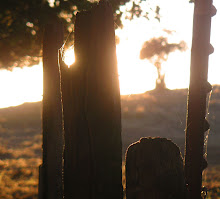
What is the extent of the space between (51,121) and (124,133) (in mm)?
18464

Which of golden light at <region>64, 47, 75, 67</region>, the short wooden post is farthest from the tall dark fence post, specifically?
the short wooden post

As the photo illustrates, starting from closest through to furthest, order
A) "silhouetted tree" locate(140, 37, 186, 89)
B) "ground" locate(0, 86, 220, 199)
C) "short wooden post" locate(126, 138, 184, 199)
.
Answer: "short wooden post" locate(126, 138, 184, 199) → "ground" locate(0, 86, 220, 199) → "silhouetted tree" locate(140, 37, 186, 89)

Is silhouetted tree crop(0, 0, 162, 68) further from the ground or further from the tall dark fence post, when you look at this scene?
the tall dark fence post

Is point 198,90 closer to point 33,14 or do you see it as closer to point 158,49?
point 33,14

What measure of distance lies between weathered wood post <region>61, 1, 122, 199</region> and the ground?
661 centimetres

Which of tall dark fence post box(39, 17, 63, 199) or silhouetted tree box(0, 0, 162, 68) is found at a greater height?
silhouetted tree box(0, 0, 162, 68)

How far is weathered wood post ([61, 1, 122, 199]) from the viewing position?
2.37 meters

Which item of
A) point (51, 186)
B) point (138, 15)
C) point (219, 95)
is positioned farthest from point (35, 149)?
point (219, 95)

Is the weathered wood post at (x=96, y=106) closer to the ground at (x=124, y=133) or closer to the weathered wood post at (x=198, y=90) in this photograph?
the weathered wood post at (x=198, y=90)

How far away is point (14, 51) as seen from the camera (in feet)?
38.5

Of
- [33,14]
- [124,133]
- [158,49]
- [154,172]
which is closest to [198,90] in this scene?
[154,172]

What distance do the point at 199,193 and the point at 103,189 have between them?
7.08ft

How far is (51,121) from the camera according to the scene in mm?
4336

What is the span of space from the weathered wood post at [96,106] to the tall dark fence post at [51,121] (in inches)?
74.4
